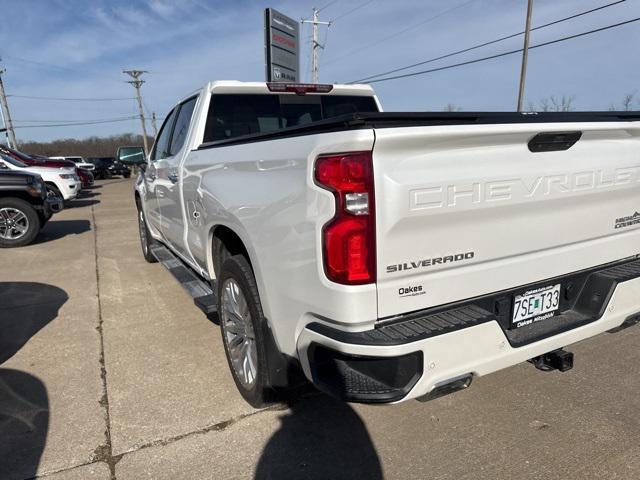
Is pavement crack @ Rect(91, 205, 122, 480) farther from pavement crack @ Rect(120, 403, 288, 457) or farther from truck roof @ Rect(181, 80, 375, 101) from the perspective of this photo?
truck roof @ Rect(181, 80, 375, 101)

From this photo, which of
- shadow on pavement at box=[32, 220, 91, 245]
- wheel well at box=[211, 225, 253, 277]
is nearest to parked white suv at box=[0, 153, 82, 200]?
shadow on pavement at box=[32, 220, 91, 245]

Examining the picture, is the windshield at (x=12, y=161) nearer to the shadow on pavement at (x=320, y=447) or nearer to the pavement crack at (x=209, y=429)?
the pavement crack at (x=209, y=429)

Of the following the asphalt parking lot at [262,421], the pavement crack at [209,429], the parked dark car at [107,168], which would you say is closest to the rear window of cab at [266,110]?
the asphalt parking lot at [262,421]

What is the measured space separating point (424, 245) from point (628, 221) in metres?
1.49

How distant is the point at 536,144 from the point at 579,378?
1883mm

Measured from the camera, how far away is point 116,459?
2455mm

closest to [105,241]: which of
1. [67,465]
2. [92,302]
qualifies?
[92,302]

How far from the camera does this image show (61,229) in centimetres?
1047

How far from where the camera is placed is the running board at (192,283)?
10.6ft

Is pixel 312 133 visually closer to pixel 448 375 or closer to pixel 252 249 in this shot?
pixel 252 249

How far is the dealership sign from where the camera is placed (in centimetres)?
1273

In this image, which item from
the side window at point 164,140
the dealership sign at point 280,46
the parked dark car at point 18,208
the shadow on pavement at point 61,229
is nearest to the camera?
the side window at point 164,140

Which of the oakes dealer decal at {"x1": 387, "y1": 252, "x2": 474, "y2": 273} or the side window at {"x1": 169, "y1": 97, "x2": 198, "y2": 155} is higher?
the side window at {"x1": 169, "y1": 97, "x2": 198, "y2": 155}

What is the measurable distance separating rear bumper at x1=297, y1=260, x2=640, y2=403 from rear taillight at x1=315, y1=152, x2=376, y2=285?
0.80ft
